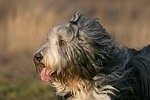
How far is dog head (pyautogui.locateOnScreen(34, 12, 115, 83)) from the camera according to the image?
7.74 metres

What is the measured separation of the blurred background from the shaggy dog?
6932 millimetres

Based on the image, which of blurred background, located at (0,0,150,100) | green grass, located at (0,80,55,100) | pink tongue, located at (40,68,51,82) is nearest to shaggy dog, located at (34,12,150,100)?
pink tongue, located at (40,68,51,82)

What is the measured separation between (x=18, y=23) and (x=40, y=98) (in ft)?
14.8

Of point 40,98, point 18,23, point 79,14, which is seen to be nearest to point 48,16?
point 18,23

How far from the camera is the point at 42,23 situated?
624 inches

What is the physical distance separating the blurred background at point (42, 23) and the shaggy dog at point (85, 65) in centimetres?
693

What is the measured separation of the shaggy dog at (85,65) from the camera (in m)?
7.79

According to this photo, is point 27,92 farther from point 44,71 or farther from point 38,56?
point 38,56

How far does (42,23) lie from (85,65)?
8.04m

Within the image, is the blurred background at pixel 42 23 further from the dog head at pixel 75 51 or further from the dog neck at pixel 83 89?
the dog head at pixel 75 51

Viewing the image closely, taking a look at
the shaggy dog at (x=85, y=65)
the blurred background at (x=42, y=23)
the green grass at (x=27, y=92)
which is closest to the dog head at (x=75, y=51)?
the shaggy dog at (x=85, y=65)

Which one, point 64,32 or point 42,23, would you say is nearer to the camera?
point 64,32

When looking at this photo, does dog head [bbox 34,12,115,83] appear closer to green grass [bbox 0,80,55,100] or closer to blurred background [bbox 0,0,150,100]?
green grass [bbox 0,80,55,100]

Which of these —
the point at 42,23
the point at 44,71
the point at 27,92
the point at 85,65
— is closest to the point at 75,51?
the point at 85,65
